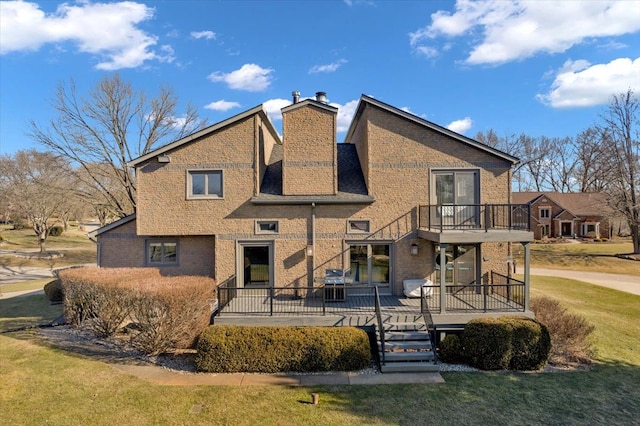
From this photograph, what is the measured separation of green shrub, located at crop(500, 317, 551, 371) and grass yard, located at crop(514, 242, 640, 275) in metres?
25.4

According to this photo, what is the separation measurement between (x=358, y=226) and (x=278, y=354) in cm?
589

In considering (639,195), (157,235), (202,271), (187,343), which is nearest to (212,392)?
(187,343)

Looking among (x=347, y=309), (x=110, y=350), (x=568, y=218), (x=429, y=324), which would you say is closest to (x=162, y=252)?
(x=110, y=350)

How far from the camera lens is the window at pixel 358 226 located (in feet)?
44.3

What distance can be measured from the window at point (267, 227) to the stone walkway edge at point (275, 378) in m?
5.54

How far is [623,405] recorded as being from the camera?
796cm

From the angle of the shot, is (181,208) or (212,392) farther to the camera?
(181,208)

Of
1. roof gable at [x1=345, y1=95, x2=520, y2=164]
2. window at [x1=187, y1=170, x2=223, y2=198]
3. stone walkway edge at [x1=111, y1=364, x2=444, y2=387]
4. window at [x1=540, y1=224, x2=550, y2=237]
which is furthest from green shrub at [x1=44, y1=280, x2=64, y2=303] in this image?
window at [x1=540, y1=224, x2=550, y2=237]

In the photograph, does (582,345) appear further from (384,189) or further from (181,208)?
(181,208)

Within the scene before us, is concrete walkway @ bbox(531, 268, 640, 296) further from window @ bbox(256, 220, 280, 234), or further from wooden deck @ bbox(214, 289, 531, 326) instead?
window @ bbox(256, 220, 280, 234)

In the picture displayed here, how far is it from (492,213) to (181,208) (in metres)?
12.3

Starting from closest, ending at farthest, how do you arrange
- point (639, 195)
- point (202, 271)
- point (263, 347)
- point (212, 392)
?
point (212, 392) < point (263, 347) < point (202, 271) < point (639, 195)

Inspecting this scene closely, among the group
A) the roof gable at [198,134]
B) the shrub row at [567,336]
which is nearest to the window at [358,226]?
the roof gable at [198,134]

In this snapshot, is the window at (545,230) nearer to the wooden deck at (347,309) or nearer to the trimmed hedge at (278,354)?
the wooden deck at (347,309)
